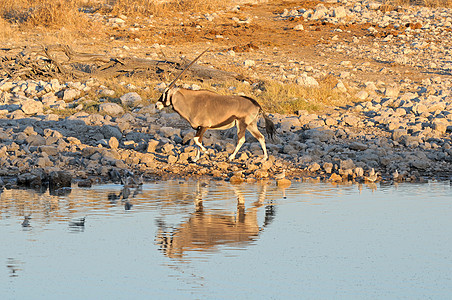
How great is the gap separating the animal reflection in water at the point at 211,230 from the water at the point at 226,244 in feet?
0.04

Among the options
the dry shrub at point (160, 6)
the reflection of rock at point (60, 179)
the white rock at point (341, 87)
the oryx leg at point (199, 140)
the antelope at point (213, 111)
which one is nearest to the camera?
the reflection of rock at point (60, 179)

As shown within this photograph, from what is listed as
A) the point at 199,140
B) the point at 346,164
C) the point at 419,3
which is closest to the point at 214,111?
the point at 199,140

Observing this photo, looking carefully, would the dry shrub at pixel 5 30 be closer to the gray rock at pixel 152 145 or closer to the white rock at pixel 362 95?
the white rock at pixel 362 95

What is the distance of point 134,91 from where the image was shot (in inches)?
622

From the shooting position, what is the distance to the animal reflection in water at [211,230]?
6355mm

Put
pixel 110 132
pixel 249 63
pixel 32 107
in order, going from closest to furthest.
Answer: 1. pixel 110 132
2. pixel 32 107
3. pixel 249 63

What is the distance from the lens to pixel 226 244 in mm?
6426

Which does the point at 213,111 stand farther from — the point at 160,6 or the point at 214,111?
the point at 160,6

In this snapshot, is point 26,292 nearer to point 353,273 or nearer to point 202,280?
point 202,280

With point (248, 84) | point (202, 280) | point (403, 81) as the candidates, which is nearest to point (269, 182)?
point (202, 280)

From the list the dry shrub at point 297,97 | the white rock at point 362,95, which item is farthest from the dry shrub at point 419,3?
the dry shrub at point 297,97

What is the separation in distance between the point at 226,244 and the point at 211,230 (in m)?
0.60

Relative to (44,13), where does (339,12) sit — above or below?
above

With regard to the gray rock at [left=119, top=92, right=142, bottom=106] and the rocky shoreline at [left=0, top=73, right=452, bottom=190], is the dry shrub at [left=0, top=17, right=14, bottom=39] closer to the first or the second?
the rocky shoreline at [left=0, top=73, right=452, bottom=190]
